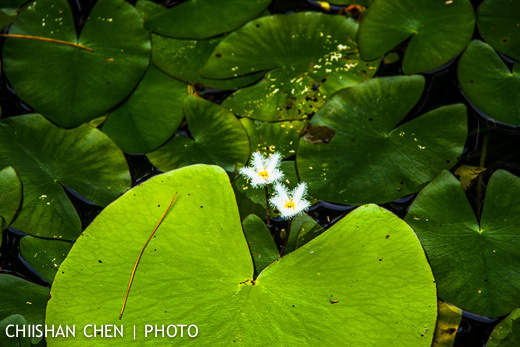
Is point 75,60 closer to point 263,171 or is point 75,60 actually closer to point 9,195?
point 9,195

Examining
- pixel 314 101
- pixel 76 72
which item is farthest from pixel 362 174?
pixel 76 72

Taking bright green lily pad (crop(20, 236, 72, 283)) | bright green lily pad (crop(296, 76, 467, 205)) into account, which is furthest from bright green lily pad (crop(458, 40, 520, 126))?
bright green lily pad (crop(20, 236, 72, 283))

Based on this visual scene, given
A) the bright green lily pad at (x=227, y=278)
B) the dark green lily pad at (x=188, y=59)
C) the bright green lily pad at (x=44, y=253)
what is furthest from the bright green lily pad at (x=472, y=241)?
the bright green lily pad at (x=44, y=253)

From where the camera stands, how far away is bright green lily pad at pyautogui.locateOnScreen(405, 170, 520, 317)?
1.22 meters

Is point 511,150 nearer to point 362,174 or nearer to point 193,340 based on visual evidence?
point 362,174

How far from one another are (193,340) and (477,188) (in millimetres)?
1184

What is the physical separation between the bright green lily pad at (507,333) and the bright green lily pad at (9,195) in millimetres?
1713

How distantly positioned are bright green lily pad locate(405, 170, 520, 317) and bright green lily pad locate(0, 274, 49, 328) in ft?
4.34

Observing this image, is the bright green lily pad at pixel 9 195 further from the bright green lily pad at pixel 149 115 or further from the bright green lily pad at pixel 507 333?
the bright green lily pad at pixel 507 333

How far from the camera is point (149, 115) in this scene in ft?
5.17

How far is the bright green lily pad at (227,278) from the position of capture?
1106 millimetres

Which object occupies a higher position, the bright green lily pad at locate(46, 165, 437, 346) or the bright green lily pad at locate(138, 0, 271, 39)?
the bright green lily pad at locate(138, 0, 271, 39)

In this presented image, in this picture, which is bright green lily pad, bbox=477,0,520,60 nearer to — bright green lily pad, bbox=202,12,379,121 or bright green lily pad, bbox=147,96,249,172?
bright green lily pad, bbox=202,12,379,121

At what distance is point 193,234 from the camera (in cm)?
124
